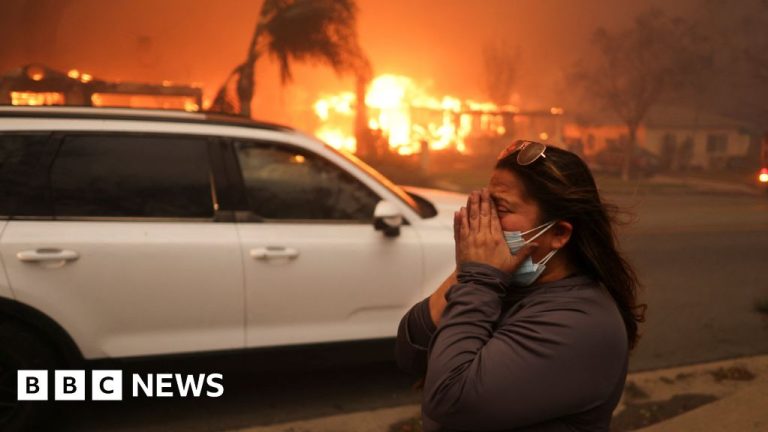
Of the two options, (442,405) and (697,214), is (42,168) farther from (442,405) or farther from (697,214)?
(697,214)

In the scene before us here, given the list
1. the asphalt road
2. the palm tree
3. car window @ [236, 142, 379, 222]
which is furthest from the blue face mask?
the palm tree

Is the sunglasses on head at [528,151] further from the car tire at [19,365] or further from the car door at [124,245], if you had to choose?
the car tire at [19,365]

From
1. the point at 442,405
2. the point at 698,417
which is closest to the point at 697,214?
the point at 698,417

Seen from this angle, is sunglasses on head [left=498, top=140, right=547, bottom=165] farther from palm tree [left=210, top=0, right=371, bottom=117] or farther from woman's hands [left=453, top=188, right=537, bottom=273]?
palm tree [left=210, top=0, right=371, bottom=117]

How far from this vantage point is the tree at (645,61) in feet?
94.1

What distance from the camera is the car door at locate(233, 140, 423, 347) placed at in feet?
12.3

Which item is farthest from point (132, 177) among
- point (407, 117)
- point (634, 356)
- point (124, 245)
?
point (407, 117)

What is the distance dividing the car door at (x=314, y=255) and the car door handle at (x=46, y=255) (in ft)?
2.81

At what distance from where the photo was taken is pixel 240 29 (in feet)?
63.3

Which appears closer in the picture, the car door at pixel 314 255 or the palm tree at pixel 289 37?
the car door at pixel 314 255

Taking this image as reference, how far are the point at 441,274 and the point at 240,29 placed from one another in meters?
16.8

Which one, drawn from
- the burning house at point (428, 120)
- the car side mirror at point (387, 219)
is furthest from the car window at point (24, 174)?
the burning house at point (428, 120)

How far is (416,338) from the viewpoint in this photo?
1561mm

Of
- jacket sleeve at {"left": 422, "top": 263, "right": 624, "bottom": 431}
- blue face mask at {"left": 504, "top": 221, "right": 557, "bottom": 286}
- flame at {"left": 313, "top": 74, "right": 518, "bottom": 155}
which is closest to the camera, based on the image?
jacket sleeve at {"left": 422, "top": 263, "right": 624, "bottom": 431}
